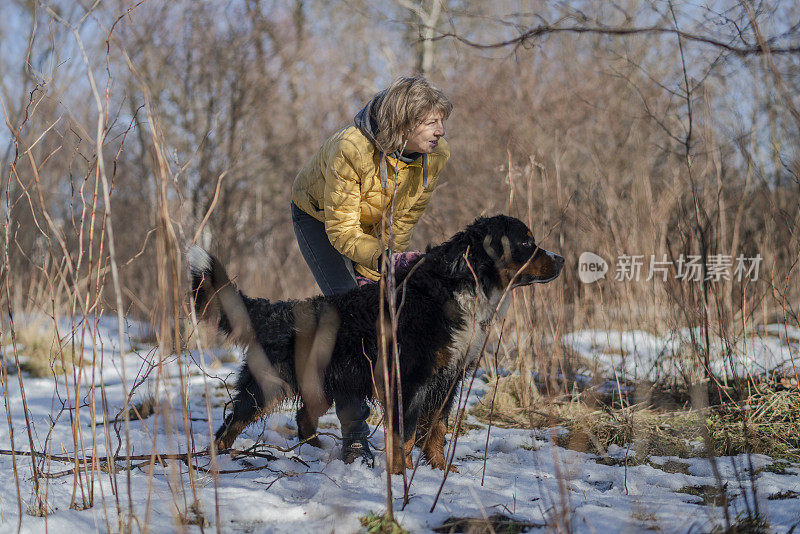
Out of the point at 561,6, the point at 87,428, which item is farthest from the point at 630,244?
the point at 87,428

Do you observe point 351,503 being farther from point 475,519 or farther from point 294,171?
point 294,171

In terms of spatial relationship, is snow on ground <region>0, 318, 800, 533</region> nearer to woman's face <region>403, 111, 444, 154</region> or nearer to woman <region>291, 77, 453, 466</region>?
woman <region>291, 77, 453, 466</region>

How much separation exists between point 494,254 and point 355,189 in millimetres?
728

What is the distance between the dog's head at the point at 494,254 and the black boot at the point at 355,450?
92cm

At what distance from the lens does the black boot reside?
9.18 feet

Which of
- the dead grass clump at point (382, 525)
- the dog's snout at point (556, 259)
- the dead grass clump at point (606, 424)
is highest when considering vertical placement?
the dog's snout at point (556, 259)

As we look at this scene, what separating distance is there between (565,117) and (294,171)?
4.56 metres

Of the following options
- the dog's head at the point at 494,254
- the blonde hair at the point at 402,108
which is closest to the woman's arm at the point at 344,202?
the blonde hair at the point at 402,108

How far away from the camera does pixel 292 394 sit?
2.79 meters

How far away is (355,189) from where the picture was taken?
2.83 metres

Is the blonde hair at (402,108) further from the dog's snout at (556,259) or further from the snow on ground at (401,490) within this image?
the snow on ground at (401,490)

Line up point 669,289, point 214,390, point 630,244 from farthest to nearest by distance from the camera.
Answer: point 630,244, point 214,390, point 669,289

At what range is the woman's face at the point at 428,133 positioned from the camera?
9.07 feet

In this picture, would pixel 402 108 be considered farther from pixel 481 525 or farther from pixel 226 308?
pixel 481 525
